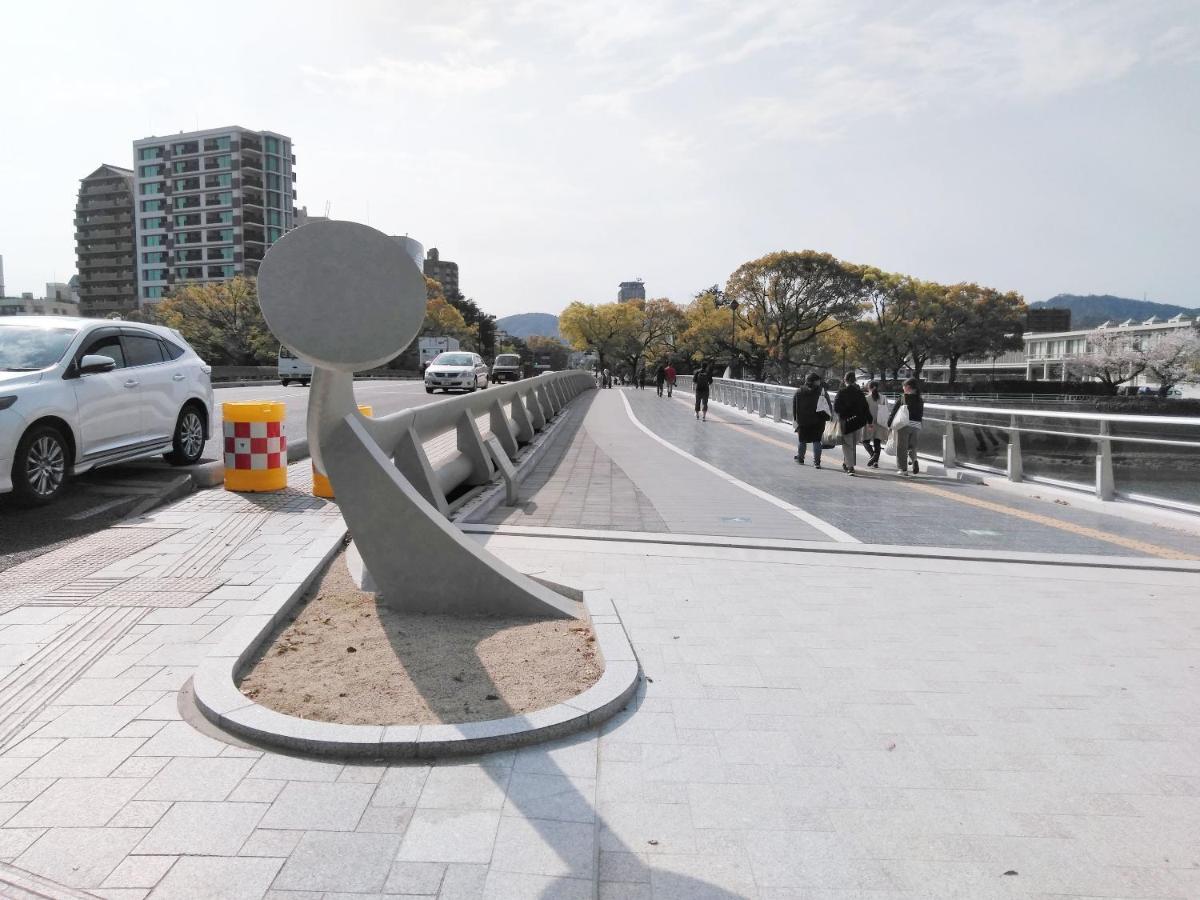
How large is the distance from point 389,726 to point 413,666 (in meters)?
0.72

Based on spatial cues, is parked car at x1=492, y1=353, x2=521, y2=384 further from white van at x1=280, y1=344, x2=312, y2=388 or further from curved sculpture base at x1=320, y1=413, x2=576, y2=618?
curved sculpture base at x1=320, y1=413, x2=576, y2=618

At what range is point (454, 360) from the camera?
3225 centimetres

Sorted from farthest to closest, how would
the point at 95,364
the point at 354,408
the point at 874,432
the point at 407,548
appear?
the point at 874,432 < the point at 95,364 < the point at 354,408 < the point at 407,548

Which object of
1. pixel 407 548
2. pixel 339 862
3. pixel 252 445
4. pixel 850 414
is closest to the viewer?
pixel 339 862

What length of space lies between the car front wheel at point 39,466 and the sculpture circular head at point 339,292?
3909 millimetres

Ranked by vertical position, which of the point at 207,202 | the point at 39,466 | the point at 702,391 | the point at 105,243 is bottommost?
the point at 39,466

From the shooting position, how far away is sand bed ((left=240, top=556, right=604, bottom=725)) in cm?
349

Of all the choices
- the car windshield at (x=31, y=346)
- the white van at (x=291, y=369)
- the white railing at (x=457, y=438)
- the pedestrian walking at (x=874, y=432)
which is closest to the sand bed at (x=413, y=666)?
the white railing at (x=457, y=438)

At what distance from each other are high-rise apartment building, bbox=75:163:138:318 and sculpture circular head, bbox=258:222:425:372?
135945mm

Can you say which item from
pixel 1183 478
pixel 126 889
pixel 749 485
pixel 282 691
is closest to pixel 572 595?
pixel 282 691

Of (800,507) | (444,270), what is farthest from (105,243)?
(800,507)

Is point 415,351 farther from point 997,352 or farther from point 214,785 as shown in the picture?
point 214,785

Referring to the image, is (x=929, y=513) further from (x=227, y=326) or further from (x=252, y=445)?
(x=227, y=326)

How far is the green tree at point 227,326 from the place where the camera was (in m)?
55.8
